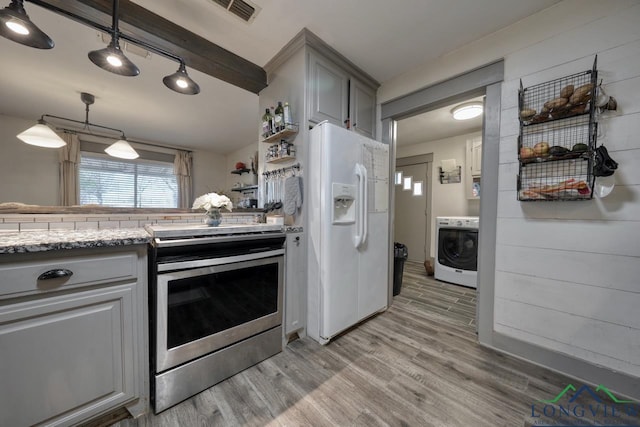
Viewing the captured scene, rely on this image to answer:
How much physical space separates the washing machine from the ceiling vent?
338cm

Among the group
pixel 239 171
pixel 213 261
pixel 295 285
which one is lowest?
pixel 295 285

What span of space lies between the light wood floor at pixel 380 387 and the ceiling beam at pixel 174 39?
7.76ft

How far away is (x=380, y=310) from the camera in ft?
7.40

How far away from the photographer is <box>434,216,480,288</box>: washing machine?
303 cm

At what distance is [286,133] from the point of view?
1873 mm

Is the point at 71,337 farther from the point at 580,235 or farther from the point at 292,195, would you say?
the point at 580,235

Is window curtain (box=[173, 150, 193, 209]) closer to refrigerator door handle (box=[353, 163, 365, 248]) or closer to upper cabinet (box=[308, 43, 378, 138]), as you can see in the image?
upper cabinet (box=[308, 43, 378, 138])

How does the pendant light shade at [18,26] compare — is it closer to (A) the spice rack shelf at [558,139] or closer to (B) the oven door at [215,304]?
(B) the oven door at [215,304]

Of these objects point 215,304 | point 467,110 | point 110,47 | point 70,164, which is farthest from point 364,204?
point 70,164

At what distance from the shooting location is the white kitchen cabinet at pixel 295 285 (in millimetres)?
1698

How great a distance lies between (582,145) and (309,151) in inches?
70.3

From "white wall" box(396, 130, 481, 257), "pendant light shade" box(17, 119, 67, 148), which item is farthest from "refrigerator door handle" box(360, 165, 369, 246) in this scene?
"white wall" box(396, 130, 481, 257)

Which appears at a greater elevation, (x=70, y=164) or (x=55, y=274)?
(x=70, y=164)

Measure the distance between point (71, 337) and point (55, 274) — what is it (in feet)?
0.97
